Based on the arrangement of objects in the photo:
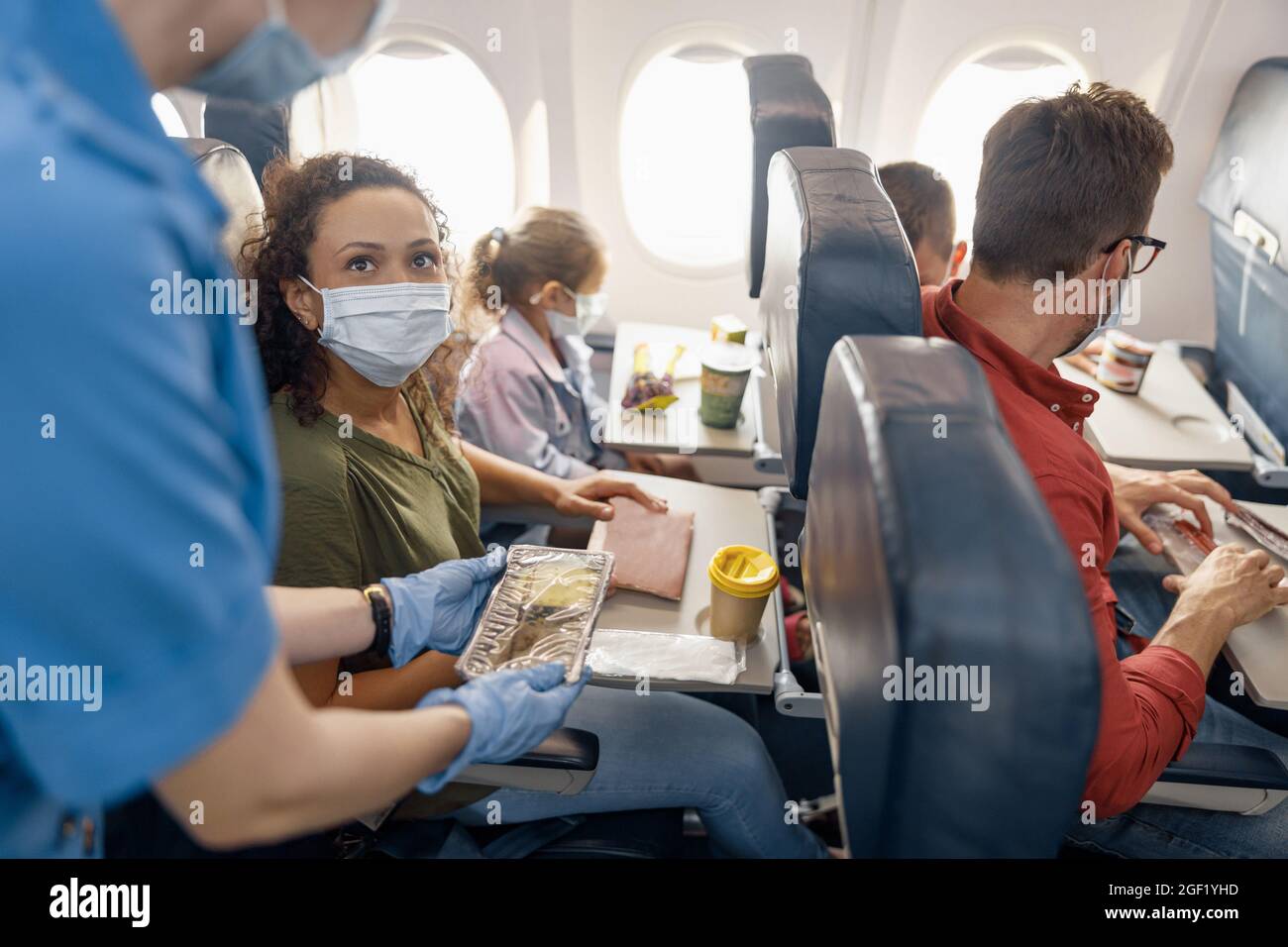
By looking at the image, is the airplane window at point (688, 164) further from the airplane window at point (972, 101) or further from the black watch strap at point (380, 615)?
the black watch strap at point (380, 615)

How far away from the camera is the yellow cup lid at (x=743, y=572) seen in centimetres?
180

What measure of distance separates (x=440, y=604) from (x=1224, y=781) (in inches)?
58.7

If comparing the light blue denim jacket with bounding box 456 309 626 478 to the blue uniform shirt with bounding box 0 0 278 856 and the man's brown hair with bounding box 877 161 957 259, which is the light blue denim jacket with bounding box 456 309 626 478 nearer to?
the man's brown hair with bounding box 877 161 957 259

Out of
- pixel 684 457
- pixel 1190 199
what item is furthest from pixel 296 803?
pixel 1190 199

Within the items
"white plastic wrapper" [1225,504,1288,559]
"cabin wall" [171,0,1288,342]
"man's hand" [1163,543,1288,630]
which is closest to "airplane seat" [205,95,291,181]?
"cabin wall" [171,0,1288,342]

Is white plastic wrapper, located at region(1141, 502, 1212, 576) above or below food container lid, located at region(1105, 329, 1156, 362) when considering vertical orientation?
below

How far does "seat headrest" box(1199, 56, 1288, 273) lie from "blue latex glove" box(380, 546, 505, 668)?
8.97 ft

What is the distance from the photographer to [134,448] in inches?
23.9

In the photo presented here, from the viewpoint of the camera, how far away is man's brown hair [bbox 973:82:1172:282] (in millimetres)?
1634

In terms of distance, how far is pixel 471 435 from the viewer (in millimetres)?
2838

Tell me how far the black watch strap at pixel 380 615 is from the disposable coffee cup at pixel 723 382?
1.43 metres

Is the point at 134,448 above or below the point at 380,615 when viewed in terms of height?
above

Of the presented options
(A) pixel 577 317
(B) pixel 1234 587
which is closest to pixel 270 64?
(B) pixel 1234 587

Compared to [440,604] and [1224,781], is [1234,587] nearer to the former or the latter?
[1224,781]
